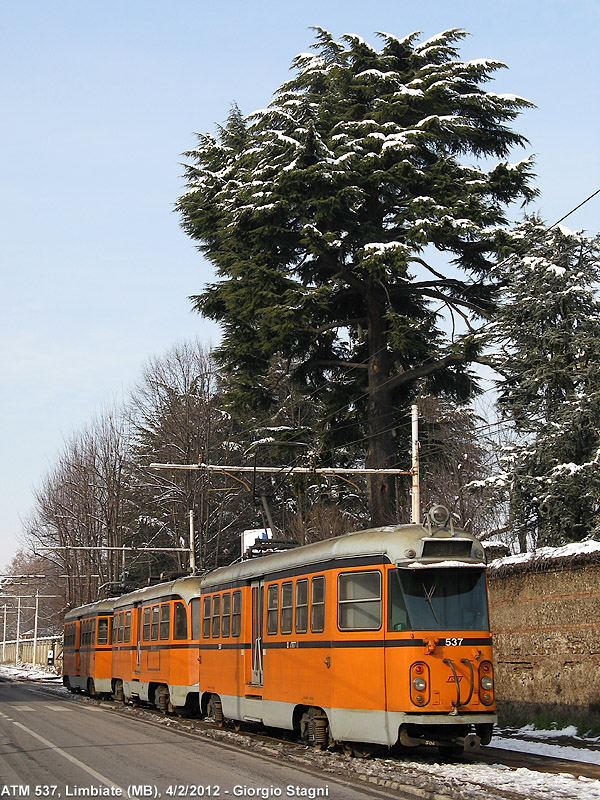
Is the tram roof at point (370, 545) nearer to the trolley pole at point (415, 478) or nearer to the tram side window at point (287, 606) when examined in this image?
the tram side window at point (287, 606)

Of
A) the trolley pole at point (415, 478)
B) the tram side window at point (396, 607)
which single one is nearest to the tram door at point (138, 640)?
the trolley pole at point (415, 478)

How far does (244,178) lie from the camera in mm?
30625

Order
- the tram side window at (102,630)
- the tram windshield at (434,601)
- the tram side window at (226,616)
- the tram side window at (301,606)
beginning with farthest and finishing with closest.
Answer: the tram side window at (102,630), the tram side window at (226,616), the tram side window at (301,606), the tram windshield at (434,601)

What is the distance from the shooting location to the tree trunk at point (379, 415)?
28.5 metres

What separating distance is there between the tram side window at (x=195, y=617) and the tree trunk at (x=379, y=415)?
7.18 meters

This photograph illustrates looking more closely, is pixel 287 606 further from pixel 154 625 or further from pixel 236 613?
pixel 154 625

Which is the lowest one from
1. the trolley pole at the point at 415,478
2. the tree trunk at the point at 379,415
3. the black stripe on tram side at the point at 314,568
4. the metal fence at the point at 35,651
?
the metal fence at the point at 35,651

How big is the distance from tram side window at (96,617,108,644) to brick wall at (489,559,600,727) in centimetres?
1622

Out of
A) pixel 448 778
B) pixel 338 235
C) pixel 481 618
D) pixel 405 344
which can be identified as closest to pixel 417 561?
pixel 481 618

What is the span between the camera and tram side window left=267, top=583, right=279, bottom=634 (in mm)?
16453

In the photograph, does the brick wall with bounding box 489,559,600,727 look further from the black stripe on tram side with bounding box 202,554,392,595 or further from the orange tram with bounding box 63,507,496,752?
the black stripe on tram side with bounding box 202,554,392,595

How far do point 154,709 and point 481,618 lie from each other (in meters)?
15.6

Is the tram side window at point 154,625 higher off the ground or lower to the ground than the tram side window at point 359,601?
lower

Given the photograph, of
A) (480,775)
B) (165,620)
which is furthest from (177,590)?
(480,775)
